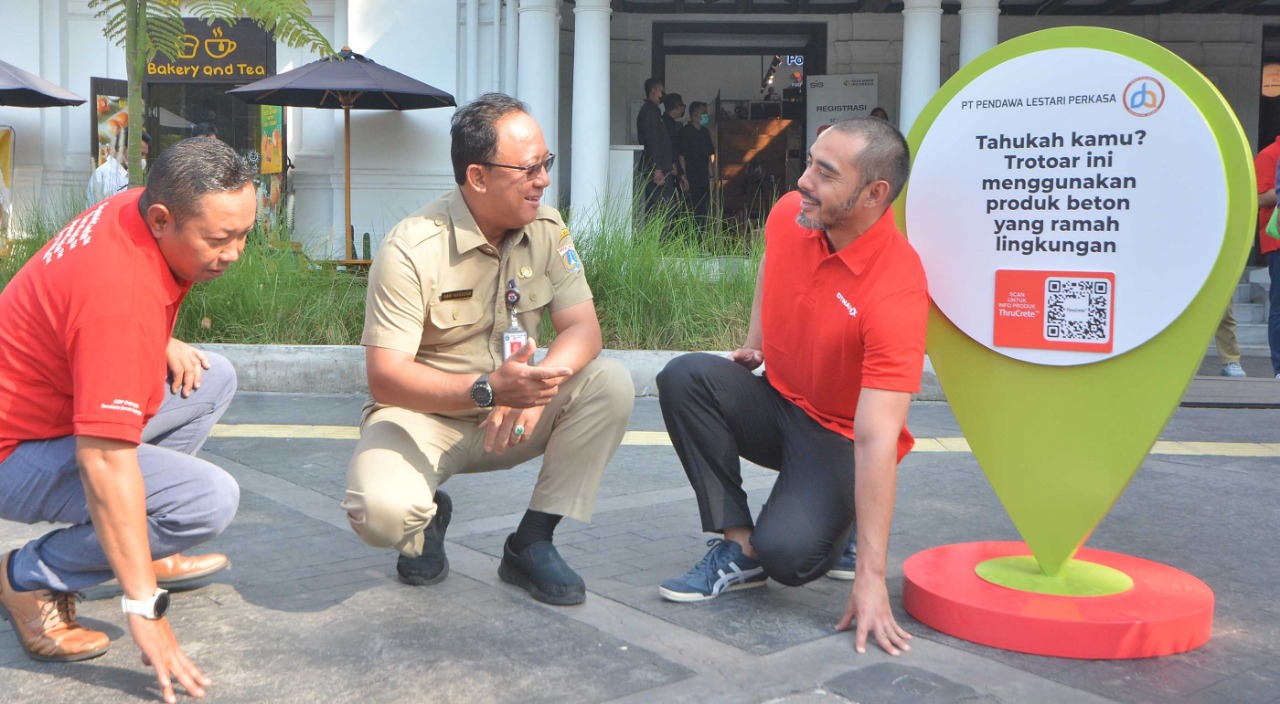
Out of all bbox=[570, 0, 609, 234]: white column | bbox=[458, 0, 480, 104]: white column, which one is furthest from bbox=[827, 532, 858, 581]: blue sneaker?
bbox=[458, 0, 480, 104]: white column

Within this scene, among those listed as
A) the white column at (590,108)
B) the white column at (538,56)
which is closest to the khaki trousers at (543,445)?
the white column at (590,108)

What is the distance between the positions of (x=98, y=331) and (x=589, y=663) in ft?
4.33

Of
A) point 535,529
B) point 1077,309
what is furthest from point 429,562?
point 1077,309

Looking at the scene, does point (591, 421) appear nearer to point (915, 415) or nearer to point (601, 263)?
point (915, 415)

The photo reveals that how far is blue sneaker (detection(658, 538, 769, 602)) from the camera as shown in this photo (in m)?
3.41

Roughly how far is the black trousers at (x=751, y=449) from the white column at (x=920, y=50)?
865 centimetres

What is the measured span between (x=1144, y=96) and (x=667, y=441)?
321 centimetres

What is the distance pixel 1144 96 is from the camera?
3.03 metres

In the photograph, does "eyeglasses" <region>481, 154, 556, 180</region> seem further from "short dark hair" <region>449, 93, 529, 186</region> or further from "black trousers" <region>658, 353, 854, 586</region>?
"black trousers" <region>658, 353, 854, 586</region>

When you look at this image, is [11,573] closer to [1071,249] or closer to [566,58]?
[1071,249]

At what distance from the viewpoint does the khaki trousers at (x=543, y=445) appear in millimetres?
3297

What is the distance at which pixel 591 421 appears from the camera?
346cm

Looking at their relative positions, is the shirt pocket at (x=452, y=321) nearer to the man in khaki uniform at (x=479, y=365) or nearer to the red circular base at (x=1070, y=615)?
the man in khaki uniform at (x=479, y=365)

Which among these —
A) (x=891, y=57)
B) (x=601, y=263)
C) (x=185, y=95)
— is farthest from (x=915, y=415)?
(x=185, y=95)
